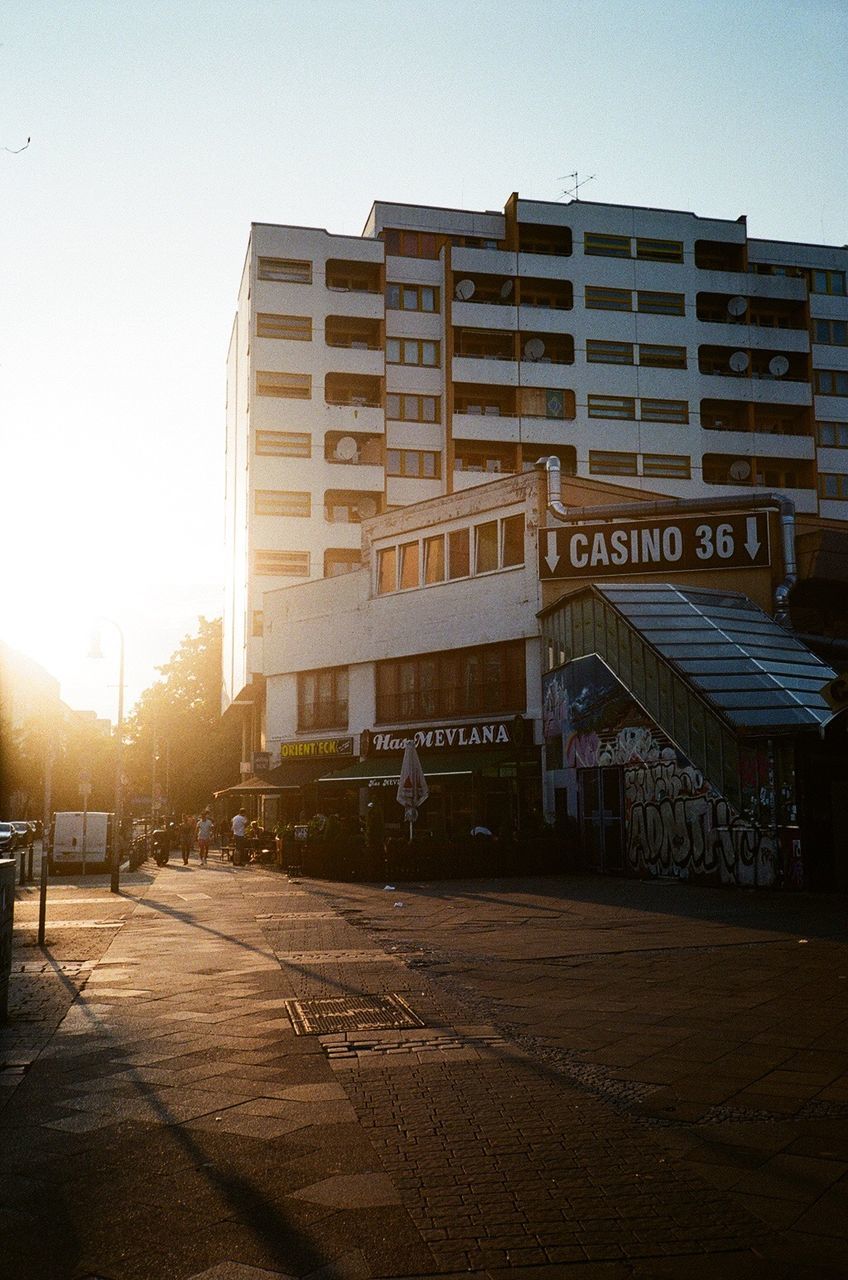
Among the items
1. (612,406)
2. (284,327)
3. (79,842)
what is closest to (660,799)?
(79,842)

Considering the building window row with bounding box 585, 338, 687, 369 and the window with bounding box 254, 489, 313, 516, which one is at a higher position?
the building window row with bounding box 585, 338, 687, 369

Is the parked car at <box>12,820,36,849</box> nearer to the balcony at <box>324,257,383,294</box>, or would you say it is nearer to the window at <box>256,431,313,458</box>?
the window at <box>256,431,313,458</box>

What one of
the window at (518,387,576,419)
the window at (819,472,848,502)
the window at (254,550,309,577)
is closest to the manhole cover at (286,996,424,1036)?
the window at (254,550,309,577)

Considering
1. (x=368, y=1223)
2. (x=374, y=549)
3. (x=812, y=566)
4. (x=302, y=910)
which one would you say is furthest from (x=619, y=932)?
(x=374, y=549)

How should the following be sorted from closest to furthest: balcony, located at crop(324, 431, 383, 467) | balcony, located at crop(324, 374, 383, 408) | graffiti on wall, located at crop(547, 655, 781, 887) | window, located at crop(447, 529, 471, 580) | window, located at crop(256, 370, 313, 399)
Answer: graffiti on wall, located at crop(547, 655, 781, 887) → window, located at crop(447, 529, 471, 580) → balcony, located at crop(324, 431, 383, 467) → window, located at crop(256, 370, 313, 399) → balcony, located at crop(324, 374, 383, 408)

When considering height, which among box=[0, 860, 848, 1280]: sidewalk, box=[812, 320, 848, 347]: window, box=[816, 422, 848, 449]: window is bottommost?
box=[0, 860, 848, 1280]: sidewalk

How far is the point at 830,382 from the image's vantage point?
2073 inches

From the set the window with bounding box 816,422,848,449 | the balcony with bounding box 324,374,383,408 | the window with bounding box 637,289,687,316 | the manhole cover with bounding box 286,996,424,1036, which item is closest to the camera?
the manhole cover with bounding box 286,996,424,1036

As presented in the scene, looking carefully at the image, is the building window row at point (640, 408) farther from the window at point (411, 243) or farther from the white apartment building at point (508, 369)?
the window at point (411, 243)

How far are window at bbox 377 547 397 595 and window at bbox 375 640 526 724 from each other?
241 centimetres

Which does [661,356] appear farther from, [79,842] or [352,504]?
[79,842]

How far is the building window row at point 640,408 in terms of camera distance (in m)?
49.9

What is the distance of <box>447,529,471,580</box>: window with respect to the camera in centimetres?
3422

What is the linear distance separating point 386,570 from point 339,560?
1005cm
